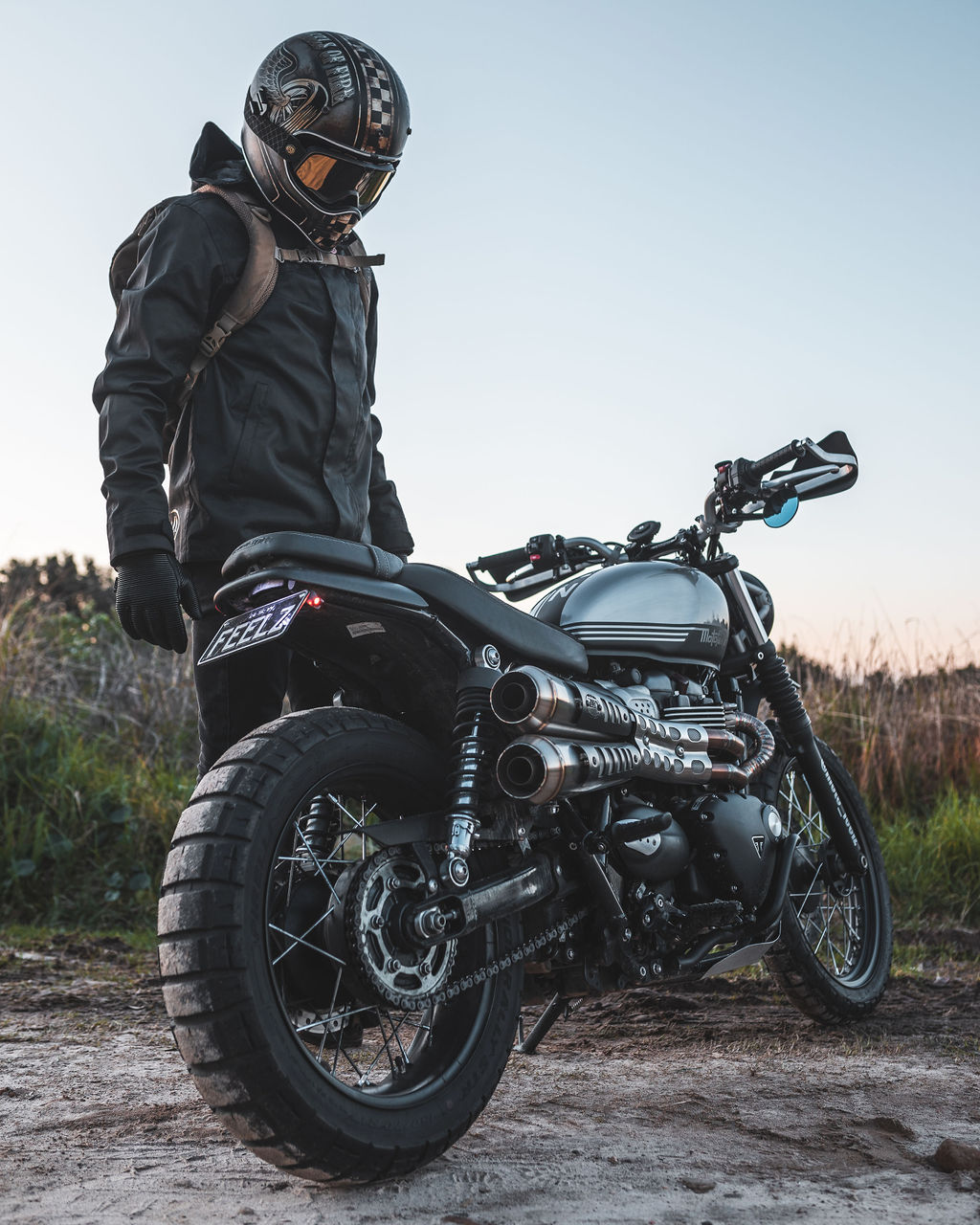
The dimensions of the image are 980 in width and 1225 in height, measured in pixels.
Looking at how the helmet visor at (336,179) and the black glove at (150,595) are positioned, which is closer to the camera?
the black glove at (150,595)

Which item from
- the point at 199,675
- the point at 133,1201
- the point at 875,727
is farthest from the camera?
the point at 875,727

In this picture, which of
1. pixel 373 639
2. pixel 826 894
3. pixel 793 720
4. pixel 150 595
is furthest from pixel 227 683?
pixel 826 894

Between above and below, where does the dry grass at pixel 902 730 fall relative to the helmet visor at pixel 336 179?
below

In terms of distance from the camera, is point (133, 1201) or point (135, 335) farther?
point (135, 335)

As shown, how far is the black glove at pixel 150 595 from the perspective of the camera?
97.0 inches

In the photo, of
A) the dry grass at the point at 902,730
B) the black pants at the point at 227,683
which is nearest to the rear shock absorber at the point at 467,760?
the black pants at the point at 227,683

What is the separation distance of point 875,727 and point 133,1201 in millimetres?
5877

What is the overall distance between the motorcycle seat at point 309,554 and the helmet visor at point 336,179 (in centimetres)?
101

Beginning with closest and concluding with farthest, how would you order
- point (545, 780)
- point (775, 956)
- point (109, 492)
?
point (545, 780) < point (109, 492) < point (775, 956)

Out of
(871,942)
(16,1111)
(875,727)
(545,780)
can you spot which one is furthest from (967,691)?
(16,1111)

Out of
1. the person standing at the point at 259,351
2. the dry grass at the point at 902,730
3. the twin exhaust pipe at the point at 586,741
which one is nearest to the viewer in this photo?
the twin exhaust pipe at the point at 586,741

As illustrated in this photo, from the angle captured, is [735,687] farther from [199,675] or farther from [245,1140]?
[245,1140]

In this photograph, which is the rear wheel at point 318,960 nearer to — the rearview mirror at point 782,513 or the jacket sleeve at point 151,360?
the jacket sleeve at point 151,360

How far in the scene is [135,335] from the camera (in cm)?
263
